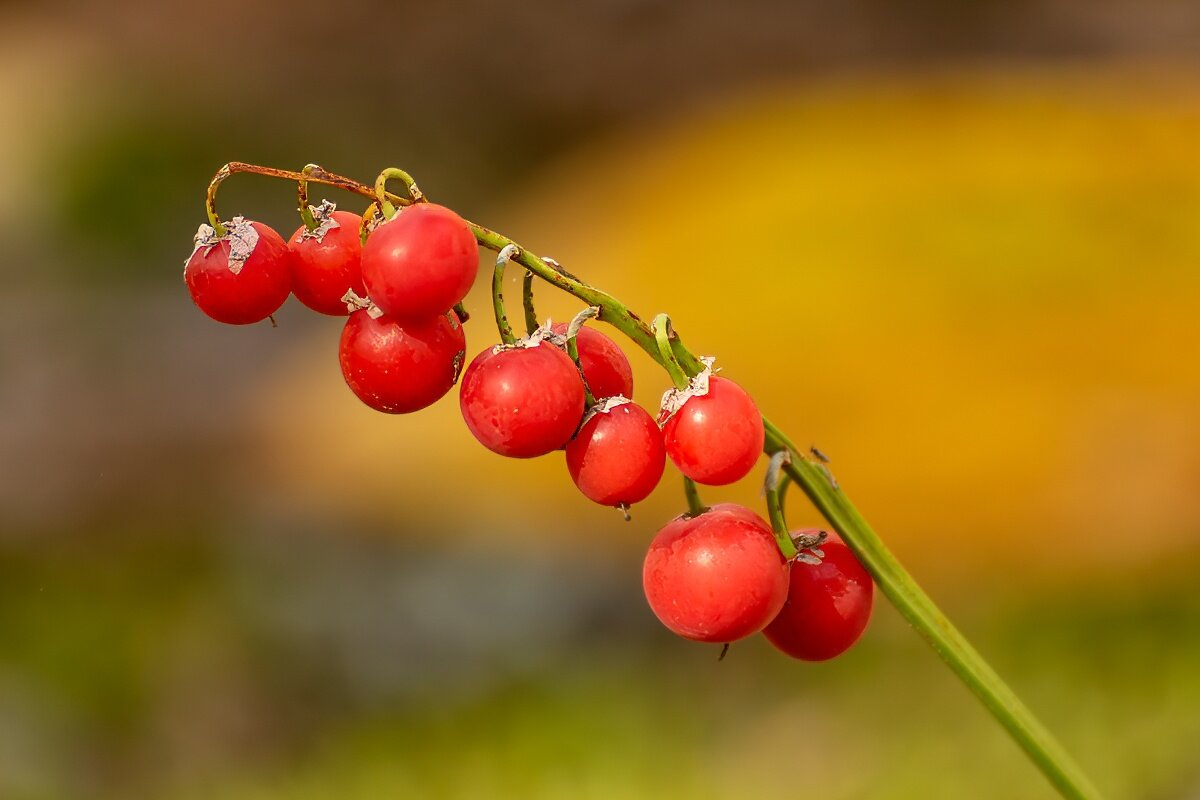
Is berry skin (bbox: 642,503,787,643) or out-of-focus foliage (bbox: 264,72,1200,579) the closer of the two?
berry skin (bbox: 642,503,787,643)

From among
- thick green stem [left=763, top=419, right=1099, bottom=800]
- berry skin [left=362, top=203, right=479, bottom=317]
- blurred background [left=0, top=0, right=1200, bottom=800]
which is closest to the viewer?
berry skin [left=362, top=203, right=479, bottom=317]

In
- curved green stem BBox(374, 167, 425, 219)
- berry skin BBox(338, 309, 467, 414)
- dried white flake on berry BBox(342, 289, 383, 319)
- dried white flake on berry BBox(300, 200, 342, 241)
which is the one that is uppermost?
dried white flake on berry BBox(300, 200, 342, 241)

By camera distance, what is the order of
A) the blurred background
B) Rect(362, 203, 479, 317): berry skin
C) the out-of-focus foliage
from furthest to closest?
the out-of-focus foliage, the blurred background, Rect(362, 203, 479, 317): berry skin

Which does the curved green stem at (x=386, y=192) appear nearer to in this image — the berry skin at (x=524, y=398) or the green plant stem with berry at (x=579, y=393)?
the green plant stem with berry at (x=579, y=393)

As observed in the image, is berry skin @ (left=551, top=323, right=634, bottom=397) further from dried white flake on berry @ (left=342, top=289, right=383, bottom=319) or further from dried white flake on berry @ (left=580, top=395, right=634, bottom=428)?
dried white flake on berry @ (left=342, top=289, right=383, bottom=319)

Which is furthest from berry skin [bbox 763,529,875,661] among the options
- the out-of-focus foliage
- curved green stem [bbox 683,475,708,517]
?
the out-of-focus foliage

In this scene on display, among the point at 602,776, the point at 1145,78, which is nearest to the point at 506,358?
the point at 602,776

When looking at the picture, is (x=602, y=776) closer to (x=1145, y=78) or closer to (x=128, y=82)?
(x=1145, y=78)
